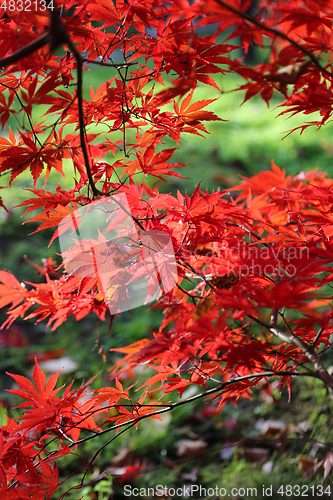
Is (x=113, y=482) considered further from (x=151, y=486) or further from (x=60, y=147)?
(x=60, y=147)

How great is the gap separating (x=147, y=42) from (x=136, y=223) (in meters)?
0.40

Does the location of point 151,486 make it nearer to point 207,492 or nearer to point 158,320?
point 207,492

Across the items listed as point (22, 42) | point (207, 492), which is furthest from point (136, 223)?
point (207, 492)

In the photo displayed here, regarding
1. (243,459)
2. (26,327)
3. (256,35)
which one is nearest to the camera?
(256,35)

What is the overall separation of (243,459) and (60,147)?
1.30 m

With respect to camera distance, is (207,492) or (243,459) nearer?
(207,492)

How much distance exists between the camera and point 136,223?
2.43ft

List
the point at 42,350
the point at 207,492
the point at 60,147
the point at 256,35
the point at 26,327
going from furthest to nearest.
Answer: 1. the point at 26,327
2. the point at 42,350
3. the point at 207,492
4. the point at 60,147
5. the point at 256,35

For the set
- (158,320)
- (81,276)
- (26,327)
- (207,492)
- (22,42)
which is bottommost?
(207,492)

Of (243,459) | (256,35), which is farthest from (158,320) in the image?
(256,35)

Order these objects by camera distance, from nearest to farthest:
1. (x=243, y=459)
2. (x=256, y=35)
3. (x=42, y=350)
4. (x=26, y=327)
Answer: (x=256, y=35), (x=243, y=459), (x=42, y=350), (x=26, y=327)

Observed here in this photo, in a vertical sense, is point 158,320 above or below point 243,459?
above

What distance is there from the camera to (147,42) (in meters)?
0.78

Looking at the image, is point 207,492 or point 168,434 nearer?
point 207,492
